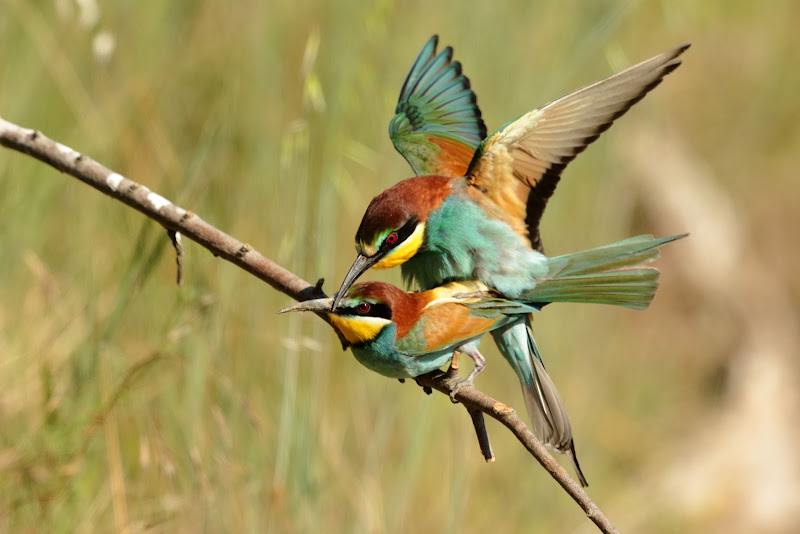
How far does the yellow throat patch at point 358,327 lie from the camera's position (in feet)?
4.65

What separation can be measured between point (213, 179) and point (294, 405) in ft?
1.80

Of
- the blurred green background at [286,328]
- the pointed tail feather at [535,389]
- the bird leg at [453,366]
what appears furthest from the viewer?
the blurred green background at [286,328]

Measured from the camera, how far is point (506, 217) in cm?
169

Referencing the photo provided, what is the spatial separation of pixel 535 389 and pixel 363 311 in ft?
2.07

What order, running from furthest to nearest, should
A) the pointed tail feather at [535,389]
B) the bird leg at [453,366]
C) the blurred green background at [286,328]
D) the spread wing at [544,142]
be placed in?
the blurred green background at [286,328], the pointed tail feather at [535,389], the bird leg at [453,366], the spread wing at [544,142]

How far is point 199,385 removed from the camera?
2121 millimetres

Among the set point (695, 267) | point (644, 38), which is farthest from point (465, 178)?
point (695, 267)

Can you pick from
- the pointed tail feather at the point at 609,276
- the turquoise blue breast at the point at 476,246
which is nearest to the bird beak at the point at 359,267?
the turquoise blue breast at the point at 476,246

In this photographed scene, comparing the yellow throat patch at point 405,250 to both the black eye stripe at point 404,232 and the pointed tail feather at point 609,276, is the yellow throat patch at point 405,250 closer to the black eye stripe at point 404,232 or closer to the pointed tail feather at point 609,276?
the black eye stripe at point 404,232

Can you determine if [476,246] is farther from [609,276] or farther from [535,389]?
[535,389]

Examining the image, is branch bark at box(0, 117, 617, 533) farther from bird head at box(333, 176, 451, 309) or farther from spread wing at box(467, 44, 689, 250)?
spread wing at box(467, 44, 689, 250)

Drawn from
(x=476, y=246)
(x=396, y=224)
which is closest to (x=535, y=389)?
(x=476, y=246)

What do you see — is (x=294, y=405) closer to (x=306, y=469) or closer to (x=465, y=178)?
(x=306, y=469)

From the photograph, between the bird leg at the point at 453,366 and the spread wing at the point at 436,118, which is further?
the spread wing at the point at 436,118
